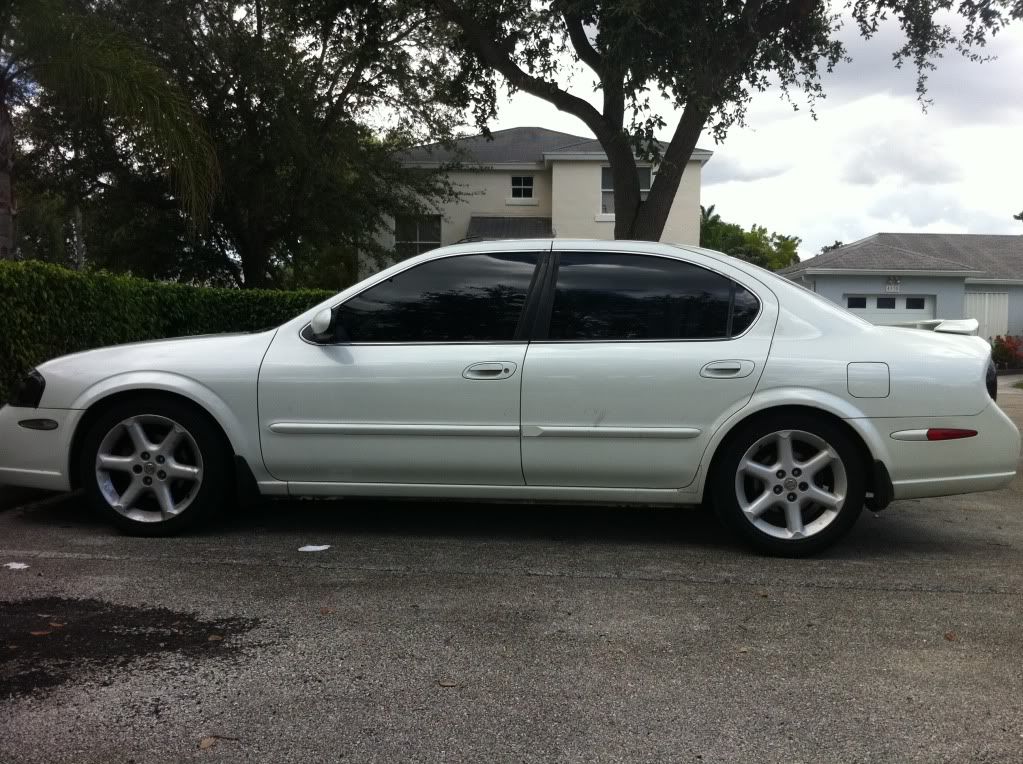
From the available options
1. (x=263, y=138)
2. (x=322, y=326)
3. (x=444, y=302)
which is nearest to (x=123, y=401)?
(x=322, y=326)

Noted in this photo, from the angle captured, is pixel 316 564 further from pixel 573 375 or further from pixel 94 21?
pixel 94 21

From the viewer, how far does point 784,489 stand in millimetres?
4391

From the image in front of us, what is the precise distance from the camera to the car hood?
474 centimetres

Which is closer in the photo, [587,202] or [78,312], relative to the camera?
[78,312]

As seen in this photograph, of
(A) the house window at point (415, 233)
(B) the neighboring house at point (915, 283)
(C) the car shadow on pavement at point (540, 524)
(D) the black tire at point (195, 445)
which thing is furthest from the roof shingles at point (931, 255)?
(D) the black tire at point (195, 445)

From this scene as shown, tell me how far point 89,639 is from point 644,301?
2.92 metres

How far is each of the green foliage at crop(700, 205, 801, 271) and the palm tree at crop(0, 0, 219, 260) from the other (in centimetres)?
5887

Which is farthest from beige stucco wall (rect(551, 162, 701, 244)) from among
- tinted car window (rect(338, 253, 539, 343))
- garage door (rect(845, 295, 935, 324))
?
tinted car window (rect(338, 253, 539, 343))

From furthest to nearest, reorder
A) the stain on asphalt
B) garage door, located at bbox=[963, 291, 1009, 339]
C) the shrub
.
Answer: garage door, located at bbox=[963, 291, 1009, 339] < the shrub < the stain on asphalt

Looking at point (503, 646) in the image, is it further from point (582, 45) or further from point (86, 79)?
point (582, 45)

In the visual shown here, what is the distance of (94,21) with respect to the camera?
10883 mm

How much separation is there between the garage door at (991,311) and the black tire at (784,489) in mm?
30557

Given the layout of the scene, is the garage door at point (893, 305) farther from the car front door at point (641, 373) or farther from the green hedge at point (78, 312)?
the car front door at point (641, 373)

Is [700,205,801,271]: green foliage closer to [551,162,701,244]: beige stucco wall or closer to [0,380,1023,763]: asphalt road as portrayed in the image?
[551,162,701,244]: beige stucco wall
